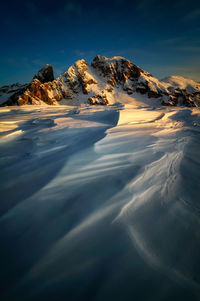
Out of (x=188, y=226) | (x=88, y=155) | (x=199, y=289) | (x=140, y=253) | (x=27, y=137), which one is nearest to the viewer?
(x=199, y=289)

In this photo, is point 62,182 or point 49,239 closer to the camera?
point 49,239

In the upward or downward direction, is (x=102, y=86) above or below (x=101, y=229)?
above

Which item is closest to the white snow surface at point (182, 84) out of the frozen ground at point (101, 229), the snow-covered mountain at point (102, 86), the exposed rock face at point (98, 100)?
the snow-covered mountain at point (102, 86)

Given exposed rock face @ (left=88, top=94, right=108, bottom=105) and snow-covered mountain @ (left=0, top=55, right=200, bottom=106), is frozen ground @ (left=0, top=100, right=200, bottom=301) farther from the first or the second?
exposed rock face @ (left=88, top=94, right=108, bottom=105)

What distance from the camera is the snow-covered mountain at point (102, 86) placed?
31.7m

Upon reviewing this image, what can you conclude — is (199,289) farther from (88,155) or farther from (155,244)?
(88,155)

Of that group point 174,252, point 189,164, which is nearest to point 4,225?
point 174,252

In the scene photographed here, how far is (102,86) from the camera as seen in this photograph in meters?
38.5

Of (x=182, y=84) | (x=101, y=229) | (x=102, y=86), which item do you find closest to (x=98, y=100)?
(x=102, y=86)

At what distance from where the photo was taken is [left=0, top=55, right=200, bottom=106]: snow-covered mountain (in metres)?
31.7

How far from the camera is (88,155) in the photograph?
5.92 feet

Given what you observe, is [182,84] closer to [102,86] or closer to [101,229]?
[102,86]

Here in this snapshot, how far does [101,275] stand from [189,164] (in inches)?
61.2

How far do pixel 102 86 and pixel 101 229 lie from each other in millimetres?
43028
